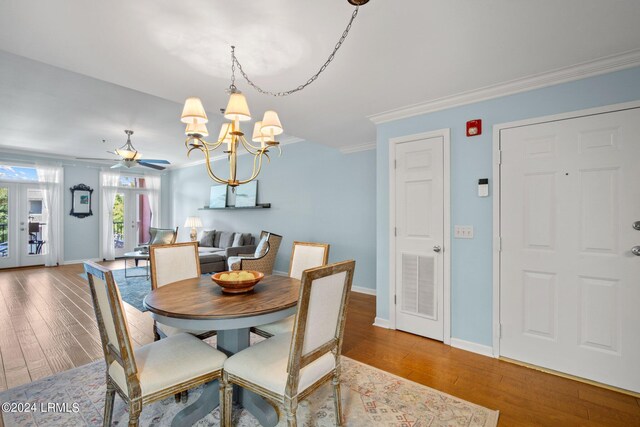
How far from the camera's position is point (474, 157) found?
2768mm

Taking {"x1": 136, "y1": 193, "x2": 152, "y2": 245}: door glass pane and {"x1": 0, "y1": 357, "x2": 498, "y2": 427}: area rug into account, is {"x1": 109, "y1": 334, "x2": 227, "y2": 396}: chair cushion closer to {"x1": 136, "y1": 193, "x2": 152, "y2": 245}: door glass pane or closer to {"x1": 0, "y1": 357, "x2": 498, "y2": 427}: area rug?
{"x1": 0, "y1": 357, "x2": 498, "y2": 427}: area rug

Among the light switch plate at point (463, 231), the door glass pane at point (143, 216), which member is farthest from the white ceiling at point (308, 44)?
the door glass pane at point (143, 216)

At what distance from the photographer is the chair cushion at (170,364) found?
141 cm

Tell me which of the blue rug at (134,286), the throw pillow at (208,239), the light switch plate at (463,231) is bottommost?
the blue rug at (134,286)

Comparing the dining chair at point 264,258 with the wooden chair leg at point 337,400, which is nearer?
the wooden chair leg at point 337,400

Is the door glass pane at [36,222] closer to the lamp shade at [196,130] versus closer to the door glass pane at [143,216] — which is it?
the door glass pane at [143,216]

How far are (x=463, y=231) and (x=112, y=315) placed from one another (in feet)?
9.00

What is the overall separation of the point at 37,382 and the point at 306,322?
2215mm

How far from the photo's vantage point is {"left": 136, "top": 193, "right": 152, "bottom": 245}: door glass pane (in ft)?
27.8

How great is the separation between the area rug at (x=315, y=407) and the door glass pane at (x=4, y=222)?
6.48 metres

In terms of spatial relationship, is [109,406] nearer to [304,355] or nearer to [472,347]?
[304,355]

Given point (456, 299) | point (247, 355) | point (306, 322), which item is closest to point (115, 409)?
point (247, 355)

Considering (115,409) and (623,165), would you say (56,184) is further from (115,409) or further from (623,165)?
(623,165)

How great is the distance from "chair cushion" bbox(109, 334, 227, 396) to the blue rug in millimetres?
2345
